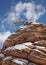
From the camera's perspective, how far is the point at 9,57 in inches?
1165

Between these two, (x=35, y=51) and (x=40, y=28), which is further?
(x=40, y=28)

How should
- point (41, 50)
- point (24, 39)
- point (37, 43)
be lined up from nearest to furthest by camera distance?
point (41, 50) → point (37, 43) → point (24, 39)

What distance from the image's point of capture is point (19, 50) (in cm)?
2873

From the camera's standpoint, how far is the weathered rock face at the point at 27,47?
2728 cm

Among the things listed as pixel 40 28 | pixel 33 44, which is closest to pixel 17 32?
pixel 40 28

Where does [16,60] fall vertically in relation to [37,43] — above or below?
below

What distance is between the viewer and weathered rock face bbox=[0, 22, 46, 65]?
1074 inches

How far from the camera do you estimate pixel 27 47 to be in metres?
28.8

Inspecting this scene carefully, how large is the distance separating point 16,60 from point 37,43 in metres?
4.04

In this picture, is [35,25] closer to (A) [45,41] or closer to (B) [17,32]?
(B) [17,32]

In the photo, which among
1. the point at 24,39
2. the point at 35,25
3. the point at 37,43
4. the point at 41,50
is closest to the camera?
the point at 41,50

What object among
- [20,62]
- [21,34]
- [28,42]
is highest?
[21,34]

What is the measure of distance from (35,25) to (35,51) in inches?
336

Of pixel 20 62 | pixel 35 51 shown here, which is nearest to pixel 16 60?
pixel 20 62
